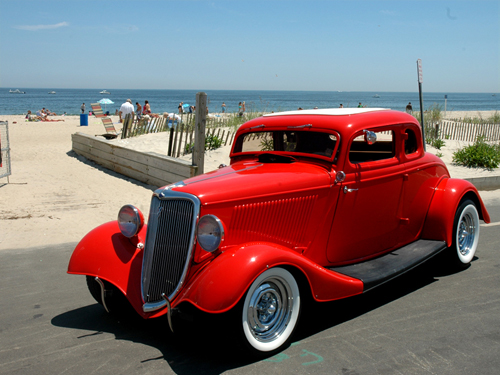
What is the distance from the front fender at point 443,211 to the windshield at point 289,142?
168 centimetres

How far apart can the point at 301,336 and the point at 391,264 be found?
1.28 m

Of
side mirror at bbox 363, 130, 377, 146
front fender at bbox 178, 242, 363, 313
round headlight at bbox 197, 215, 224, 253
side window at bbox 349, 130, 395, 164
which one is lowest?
front fender at bbox 178, 242, 363, 313

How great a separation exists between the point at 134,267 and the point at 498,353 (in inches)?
115

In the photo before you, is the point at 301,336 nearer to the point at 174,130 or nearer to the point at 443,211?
the point at 443,211

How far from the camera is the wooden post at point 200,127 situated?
7.89m

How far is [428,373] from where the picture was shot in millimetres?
3064

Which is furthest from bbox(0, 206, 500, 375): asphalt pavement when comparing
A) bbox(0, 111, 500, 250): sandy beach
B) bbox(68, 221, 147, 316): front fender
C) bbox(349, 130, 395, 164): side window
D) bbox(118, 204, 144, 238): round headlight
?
bbox(0, 111, 500, 250): sandy beach

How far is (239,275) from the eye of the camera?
3.11 m

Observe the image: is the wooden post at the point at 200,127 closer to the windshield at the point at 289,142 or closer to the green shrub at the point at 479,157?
the windshield at the point at 289,142

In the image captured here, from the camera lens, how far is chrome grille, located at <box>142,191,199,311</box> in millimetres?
3391

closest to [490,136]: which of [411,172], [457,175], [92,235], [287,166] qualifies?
[457,175]

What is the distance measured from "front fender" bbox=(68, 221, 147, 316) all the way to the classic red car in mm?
11

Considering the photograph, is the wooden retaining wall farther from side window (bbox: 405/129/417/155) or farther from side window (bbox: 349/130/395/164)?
side window (bbox: 405/129/417/155)

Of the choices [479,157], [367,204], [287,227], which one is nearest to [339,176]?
[367,204]
